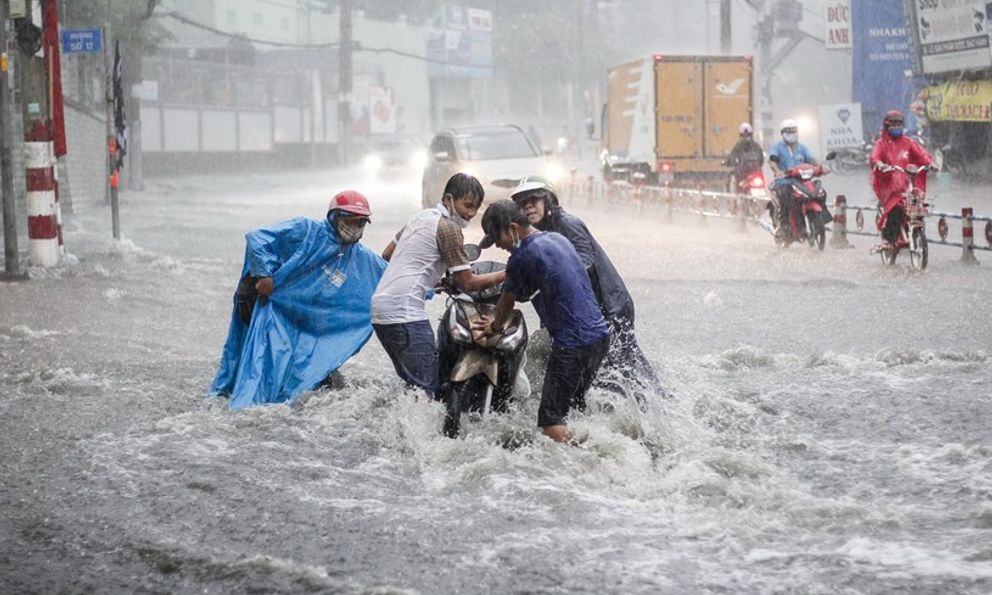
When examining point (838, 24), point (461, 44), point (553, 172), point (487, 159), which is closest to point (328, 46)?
point (461, 44)

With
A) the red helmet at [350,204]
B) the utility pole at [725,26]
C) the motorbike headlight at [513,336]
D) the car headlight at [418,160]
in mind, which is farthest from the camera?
the car headlight at [418,160]

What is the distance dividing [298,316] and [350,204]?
740mm

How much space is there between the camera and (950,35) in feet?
101

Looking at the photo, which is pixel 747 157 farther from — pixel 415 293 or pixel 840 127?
pixel 840 127

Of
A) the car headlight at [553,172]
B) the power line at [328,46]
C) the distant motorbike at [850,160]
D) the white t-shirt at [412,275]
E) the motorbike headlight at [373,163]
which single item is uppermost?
the power line at [328,46]

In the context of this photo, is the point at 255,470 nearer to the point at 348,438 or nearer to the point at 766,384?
the point at 348,438

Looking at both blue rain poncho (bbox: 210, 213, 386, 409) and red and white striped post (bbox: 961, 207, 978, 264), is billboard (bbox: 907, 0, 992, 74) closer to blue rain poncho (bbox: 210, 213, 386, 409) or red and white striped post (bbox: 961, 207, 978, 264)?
red and white striped post (bbox: 961, 207, 978, 264)

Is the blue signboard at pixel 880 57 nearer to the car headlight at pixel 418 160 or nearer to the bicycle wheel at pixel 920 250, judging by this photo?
the car headlight at pixel 418 160

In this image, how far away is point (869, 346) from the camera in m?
9.93

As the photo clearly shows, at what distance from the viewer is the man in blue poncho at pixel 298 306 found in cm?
787

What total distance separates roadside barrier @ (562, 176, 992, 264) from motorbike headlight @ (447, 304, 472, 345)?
9.51 m

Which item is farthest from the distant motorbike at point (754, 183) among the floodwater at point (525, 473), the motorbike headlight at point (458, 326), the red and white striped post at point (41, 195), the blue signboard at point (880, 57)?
the blue signboard at point (880, 57)

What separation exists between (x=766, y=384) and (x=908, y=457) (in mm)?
2015

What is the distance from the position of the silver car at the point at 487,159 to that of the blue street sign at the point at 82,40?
24.8 ft
